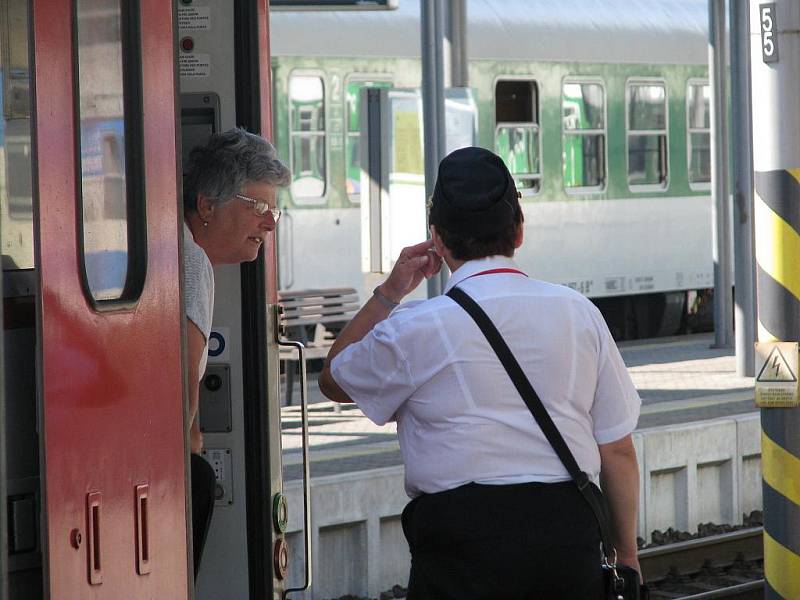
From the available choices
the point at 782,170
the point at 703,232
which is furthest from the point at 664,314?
the point at 782,170

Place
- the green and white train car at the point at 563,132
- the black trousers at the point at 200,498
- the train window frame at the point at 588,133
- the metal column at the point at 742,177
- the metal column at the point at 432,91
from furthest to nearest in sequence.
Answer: the train window frame at the point at 588,133 < the green and white train car at the point at 563,132 < the metal column at the point at 742,177 < the metal column at the point at 432,91 < the black trousers at the point at 200,498

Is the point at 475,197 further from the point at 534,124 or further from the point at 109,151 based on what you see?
the point at 534,124

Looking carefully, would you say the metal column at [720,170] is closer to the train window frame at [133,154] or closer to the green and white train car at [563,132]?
the green and white train car at [563,132]

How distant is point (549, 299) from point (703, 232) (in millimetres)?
15346

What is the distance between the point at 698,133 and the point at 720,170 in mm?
3379

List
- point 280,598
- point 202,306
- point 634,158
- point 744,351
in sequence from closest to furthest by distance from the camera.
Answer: point 202,306, point 280,598, point 744,351, point 634,158

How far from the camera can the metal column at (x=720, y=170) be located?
14766mm

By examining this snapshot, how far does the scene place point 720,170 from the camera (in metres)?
14.8

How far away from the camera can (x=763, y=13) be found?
604 cm

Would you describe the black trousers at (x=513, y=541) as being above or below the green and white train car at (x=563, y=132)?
below

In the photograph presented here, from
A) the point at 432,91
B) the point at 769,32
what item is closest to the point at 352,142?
the point at 432,91

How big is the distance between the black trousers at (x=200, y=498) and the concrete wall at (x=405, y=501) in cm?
302

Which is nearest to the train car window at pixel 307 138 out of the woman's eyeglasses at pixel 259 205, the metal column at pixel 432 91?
the metal column at pixel 432 91

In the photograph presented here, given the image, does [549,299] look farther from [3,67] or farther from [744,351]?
[744,351]
